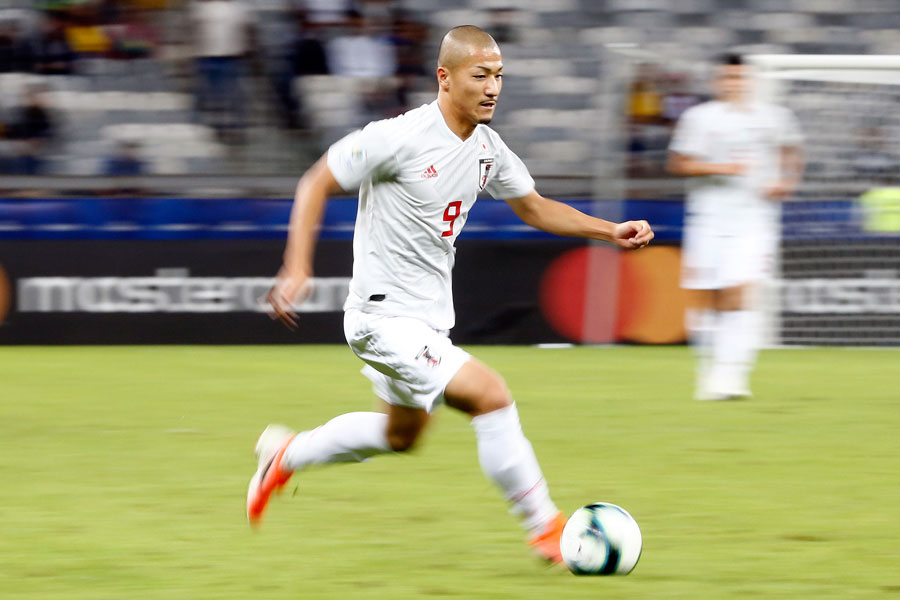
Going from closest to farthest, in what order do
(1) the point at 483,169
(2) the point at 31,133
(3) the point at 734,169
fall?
1. (1) the point at 483,169
2. (3) the point at 734,169
3. (2) the point at 31,133

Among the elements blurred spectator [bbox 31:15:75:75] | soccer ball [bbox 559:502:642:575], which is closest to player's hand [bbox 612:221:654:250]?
soccer ball [bbox 559:502:642:575]

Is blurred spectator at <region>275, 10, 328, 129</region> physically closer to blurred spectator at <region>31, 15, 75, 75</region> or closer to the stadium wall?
the stadium wall

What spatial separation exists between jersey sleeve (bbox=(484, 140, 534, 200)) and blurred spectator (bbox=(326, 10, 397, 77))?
7.89 meters

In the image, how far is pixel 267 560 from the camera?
4.62m

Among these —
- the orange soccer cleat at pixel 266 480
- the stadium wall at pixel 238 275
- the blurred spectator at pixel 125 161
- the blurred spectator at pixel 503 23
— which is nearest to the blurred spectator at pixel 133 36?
the blurred spectator at pixel 125 161

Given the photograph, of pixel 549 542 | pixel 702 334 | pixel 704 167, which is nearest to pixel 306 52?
pixel 702 334

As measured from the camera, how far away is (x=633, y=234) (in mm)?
4711

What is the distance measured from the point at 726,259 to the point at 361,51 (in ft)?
18.3

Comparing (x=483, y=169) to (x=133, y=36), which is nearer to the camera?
(x=483, y=169)

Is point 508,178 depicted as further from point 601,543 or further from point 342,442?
point 601,543

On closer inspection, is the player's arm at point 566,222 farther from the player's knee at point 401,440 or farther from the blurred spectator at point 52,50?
the blurred spectator at point 52,50

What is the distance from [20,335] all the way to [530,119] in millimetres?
4847

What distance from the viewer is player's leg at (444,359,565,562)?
4.38 meters

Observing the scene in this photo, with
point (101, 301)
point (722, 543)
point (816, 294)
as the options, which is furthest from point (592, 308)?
point (722, 543)
